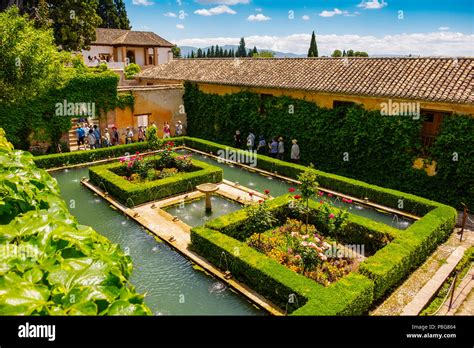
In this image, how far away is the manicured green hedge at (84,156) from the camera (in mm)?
17803

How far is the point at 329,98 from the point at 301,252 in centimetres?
1055

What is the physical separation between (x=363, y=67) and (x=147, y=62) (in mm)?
34322

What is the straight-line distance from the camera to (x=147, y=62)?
45.5m

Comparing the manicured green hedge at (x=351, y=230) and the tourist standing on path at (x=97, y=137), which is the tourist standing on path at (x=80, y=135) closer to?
the tourist standing on path at (x=97, y=137)

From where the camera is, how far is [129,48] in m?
43.7

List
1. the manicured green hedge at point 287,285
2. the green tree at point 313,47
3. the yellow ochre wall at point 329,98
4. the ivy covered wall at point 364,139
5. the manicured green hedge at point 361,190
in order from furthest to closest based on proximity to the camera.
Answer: the green tree at point 313,47
the ivy covered wall at point 364,139
the yellow ochre wall at point 329,98
the manicured green hedge at point 361,190
the manicured green hedge at point 287,285

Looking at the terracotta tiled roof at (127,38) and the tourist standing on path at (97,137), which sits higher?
the terracotta tiled roof at (127,38)

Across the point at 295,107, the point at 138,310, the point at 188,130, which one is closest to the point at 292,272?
the point at 138,310

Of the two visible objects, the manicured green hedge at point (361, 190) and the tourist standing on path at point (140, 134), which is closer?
the manicured green hedge at point (361, 190)

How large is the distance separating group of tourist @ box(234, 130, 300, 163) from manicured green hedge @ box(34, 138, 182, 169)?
567 cm

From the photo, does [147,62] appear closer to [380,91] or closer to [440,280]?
[380,91]

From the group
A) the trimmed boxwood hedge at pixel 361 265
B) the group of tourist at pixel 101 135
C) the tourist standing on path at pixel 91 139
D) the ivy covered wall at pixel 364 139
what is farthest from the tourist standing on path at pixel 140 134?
the trimmed boxwood hedge at pixel 361 265

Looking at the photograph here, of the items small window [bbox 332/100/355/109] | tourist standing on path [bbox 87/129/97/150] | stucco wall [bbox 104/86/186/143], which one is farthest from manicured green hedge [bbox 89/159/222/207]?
stucco wall [bbox 104/86/186/143]

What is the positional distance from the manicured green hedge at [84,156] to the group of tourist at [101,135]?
109 cm
